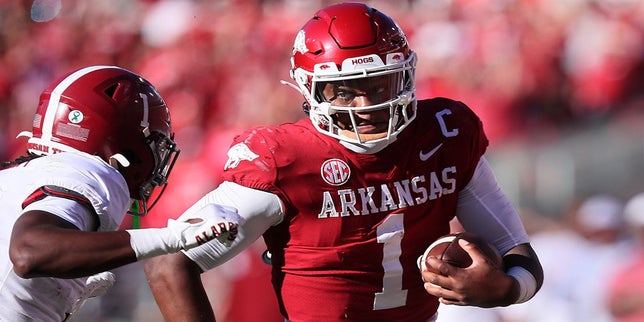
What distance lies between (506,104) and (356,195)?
2785mm

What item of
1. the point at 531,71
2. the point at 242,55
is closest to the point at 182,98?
the point at 242,55

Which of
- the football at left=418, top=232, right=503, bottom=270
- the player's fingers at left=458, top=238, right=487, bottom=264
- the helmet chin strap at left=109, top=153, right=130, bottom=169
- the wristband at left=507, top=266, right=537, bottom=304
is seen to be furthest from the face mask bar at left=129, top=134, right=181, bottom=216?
the wristband at left=507, top=266, right=537, bottom=304

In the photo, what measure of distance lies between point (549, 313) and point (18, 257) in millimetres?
3153

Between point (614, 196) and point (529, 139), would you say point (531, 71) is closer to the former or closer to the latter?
point (529, 139)

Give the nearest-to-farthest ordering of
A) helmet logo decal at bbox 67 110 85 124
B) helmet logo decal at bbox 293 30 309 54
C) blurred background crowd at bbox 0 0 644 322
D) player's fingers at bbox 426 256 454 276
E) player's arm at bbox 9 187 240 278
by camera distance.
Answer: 1. player's arm at bbox 9 187 240 278
2. player's fingers at bbox 426 256 454 276
3. helmet logo decal at bbox 67 110 85 124
4. helmet logo decal at bbox 293 30 309 54
5. blurred background crowd at bbox 0 0 644 322

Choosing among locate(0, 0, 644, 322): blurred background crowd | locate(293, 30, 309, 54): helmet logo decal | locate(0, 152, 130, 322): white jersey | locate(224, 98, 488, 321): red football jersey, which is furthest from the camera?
locate(0, 0, 644, 322): blurred background crowd

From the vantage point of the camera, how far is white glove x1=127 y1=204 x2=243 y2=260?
2361mm

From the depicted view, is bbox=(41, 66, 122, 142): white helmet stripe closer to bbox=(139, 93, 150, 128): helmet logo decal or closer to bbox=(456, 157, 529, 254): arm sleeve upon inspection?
bbox=(139, 93, 150, 128): helmet logo decal

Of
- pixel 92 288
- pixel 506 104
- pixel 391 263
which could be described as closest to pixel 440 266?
pixel 391 263

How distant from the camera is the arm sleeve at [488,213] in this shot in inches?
118

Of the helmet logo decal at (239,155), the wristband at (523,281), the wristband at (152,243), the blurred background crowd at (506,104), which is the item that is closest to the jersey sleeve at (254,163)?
the helmet logo decal at (239,155)

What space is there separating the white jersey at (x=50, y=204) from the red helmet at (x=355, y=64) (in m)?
0.63

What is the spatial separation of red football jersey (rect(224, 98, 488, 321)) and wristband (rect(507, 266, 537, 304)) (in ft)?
0.82

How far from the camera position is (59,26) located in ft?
25.0
